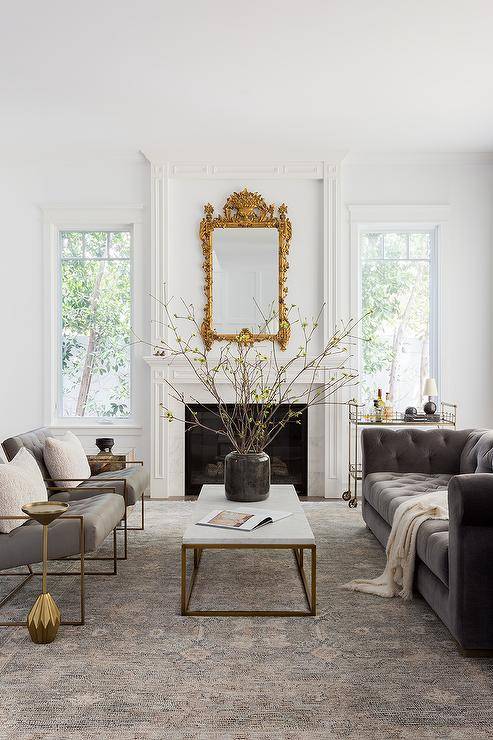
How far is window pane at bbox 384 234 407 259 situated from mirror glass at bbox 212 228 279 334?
1088 mm

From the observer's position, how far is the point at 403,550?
3.49m

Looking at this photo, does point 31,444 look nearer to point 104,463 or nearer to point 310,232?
point 104,463

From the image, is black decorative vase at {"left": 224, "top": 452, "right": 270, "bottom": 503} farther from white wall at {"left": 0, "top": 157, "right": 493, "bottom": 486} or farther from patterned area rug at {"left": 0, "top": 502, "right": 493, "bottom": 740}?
white wall at {"left": 0, "top": 157, "right": 493, "bottom": 486}

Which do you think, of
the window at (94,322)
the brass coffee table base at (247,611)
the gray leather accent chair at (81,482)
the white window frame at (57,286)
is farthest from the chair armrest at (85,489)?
the window at (94,322)

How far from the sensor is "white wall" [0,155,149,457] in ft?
20.4

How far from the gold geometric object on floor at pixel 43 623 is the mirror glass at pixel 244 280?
142 inches

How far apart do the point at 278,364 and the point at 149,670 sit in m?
3.73

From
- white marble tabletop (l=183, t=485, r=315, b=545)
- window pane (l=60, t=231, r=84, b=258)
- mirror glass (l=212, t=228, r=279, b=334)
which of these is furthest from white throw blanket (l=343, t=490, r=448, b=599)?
window pane (l=60, t=231, r=84, b=258)

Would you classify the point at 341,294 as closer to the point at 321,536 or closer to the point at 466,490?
the point at 321,536

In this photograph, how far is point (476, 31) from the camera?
3.81 meters

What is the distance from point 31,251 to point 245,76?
286cm

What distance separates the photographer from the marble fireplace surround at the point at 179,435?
241 inches

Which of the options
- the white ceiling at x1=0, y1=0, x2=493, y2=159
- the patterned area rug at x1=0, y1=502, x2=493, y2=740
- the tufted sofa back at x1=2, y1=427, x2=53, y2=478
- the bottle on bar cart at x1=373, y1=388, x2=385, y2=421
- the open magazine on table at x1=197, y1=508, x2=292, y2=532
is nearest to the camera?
the patterned area rug at x1=0, y1=502, x2=493, y2=740

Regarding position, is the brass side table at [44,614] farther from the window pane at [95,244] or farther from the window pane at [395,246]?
the window pane at [395,246]
